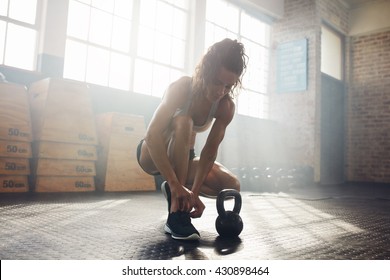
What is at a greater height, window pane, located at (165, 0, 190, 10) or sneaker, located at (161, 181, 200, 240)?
window pane, located at (165, 0, 190, 10)

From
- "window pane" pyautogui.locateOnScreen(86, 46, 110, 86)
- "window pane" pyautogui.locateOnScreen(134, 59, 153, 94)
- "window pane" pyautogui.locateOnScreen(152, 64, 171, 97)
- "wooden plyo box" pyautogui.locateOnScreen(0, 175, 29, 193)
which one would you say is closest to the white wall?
"window pane" pyautogui.locateOnScreen(152, 64, 171, 97)

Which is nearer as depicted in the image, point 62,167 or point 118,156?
point 62,167

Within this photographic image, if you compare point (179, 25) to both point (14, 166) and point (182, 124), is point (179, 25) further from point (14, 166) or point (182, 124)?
point (182, 124)

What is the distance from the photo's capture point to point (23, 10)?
3.29 metres

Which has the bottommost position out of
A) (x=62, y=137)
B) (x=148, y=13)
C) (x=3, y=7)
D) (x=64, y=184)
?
(x=64, y=184)

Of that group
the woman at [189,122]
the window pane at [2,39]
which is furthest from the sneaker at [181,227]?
the window pane at [2,39]

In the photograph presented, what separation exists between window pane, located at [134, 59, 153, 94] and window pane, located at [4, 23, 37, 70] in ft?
3.97

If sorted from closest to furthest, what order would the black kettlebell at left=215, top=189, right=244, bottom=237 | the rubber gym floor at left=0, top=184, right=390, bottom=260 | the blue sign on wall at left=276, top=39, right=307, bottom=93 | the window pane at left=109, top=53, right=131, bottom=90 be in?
1. the rubber gym floor at left=0, top=184, right=390, bottom=260
2. the black kettlebell at left=215, top=189, right=244, bottom=237
3. the window pane at left=109, top=53, right=131, bottom=90
4. the blue sign on wall at left=276, top=39, right=307, bottom=93

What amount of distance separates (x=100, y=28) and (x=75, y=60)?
0.52 meters

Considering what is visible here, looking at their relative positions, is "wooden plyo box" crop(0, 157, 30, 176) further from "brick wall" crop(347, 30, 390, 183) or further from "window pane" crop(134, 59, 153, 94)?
"brick wall" crop(347, 30, 390, 183)

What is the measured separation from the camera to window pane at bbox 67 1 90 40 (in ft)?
11.9

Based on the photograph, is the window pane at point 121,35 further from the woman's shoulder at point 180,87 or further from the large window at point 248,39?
the woman's shoulder at point 180,87

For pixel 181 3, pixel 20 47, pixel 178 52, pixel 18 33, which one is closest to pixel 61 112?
pixel 20 47

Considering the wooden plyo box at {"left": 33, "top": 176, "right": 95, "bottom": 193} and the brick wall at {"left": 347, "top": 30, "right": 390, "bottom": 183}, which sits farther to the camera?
the brick wall at {"left": 347, "top": 30, "right": 390, "bottom": 183}
